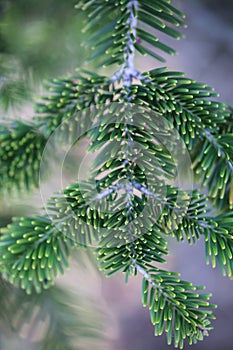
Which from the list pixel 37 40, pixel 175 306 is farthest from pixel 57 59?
pixel 175 306

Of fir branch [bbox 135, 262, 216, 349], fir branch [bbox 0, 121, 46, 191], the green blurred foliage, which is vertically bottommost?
fir branch [bbox 135, 262, 216, 349]

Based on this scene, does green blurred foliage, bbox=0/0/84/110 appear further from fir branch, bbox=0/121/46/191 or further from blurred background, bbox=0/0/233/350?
fir branch, bbox=0/121/46/191

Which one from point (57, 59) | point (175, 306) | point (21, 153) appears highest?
point (57, 59)

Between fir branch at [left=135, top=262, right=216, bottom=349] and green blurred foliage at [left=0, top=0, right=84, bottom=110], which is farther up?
green blurred foliage at [left=0, top=0, right=84, bottom=110]

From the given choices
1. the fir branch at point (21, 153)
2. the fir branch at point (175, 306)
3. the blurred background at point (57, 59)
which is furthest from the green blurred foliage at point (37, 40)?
the fir branch at point (175, 306)

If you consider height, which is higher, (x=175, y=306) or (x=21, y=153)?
(x=21, y=153)

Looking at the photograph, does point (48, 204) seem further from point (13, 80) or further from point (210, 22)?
point (210, 22)

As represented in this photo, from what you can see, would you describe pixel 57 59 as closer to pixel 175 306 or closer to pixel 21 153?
pixel 21 153

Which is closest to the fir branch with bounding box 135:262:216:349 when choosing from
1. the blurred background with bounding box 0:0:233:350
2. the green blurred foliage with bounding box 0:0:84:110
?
the blurred background with bounding box 0:0:233:350

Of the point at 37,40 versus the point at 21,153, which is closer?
the point at 21,153

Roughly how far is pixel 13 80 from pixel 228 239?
0.28 metres

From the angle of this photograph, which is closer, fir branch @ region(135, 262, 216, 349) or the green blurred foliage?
fir branch @ region(135, 262, 216, 349)

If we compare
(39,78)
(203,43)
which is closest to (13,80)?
(39,78)

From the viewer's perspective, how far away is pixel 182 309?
0.23 metres
